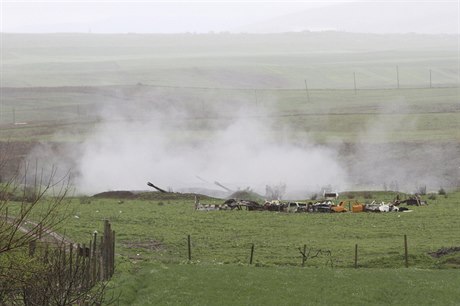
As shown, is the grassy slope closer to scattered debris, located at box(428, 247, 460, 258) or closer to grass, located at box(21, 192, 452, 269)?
grass, located at box(21, 192, 452, 269)

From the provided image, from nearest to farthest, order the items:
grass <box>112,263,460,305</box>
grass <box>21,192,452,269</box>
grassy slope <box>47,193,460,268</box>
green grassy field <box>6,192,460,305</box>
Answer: grass <box>112,263,460,305</box> → green grassy field <box>6,192,460,305</box> → grass <box>21,192,452,269</box> → grassy slope <box>47,193,460,268</box>

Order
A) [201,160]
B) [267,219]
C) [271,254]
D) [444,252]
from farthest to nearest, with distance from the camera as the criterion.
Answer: [201,160] → [267,219] → [271,254] → [444,252]

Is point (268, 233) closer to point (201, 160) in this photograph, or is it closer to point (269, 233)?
point (269, 233)

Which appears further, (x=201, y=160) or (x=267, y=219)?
(x=201, y=160)

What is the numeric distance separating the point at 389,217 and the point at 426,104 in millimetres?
74001

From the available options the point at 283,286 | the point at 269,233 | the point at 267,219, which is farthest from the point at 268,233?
the point at 283,286

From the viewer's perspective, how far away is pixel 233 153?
3460 inches

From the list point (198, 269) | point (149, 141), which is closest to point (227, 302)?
point (198, 269)

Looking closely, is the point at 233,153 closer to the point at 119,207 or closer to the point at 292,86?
the point at 119,207

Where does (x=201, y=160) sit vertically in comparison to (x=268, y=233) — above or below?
above

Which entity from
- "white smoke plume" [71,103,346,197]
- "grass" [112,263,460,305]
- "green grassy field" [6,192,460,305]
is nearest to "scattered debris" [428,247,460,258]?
"green grassy field" [6,192,460,305]

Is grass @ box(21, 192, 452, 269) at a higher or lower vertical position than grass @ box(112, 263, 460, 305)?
higher

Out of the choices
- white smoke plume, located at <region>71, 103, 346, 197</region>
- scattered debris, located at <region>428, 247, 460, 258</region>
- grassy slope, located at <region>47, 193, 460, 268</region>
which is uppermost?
white smoke plume, located at <region>71, 103, 346, 197</region>

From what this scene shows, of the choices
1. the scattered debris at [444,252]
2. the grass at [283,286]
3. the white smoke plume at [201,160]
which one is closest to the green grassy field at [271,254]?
the grass at [283,286]
